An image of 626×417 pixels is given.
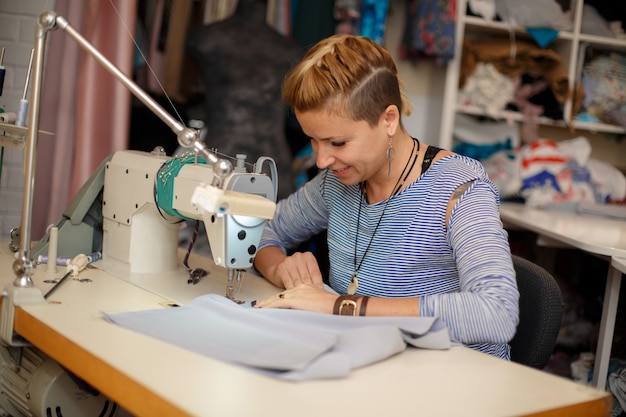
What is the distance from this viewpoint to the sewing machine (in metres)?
1.46

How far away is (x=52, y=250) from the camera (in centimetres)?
180

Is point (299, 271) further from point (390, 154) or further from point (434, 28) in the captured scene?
point (434, 28)

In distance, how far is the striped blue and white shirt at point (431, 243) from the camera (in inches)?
56.3

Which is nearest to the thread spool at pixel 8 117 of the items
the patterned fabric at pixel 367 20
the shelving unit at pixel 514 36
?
the patterned fabric at pixel 367 20

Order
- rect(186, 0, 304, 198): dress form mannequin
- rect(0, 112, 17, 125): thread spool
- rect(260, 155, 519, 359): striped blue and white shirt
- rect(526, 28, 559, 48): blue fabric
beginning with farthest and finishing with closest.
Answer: rect(526, 28, 559, 48): blue fabric, rect(186, 0, 304, 198): dress form mannequin, rect(0, 112, 17, 125): thread spool, rect(260, 155, 519, 359): striped blue and white shirt

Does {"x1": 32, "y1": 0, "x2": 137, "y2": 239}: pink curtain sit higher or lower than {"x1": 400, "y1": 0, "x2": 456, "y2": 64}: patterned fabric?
lower

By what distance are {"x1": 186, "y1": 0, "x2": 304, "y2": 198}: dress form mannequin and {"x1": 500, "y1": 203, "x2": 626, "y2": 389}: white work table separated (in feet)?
3.62

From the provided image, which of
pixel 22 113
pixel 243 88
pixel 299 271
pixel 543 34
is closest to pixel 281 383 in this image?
pixel 299 271

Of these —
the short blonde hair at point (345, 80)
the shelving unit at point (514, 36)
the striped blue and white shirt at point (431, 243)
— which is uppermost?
the shelving unit at point (514, 36)

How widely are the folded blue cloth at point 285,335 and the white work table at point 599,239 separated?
120 cm

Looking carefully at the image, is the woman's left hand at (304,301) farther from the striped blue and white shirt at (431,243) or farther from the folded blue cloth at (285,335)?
the striped blue and white shirt at (431,243)

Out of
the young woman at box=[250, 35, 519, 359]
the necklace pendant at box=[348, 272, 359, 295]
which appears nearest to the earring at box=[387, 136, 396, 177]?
the young woman at box=[250, 35, 519, 359]

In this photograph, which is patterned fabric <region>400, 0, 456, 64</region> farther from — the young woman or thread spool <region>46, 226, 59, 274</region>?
thread spool <region>46, 226, 59, 274</region>

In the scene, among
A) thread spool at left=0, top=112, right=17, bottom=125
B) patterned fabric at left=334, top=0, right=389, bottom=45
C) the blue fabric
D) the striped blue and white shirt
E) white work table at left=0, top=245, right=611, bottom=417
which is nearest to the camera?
white work table at left=0, top=245, right=611, bottom=417
